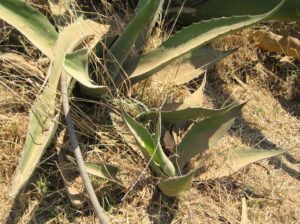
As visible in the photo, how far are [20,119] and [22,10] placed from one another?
47cm

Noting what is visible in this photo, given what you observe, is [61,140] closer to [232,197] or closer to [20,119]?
[20,119]

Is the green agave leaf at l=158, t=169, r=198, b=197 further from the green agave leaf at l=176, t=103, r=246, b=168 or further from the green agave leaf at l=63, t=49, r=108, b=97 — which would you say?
the green agave leaf at l=63, t=49, r=108, b=97

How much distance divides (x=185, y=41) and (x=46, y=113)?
0.64 m

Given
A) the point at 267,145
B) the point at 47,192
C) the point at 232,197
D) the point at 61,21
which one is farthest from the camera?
the point at 267,145

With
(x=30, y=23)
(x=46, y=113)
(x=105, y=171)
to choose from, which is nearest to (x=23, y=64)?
(x=30, y=23)

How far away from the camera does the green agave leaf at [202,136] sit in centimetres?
140

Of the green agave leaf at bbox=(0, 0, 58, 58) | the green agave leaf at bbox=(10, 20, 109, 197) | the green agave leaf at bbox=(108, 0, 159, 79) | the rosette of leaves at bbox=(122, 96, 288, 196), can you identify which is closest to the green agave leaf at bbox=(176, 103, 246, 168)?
the rosette of leaves at bbox=(122, 96, 288, 196)

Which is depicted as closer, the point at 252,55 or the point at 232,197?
the point at 232,197

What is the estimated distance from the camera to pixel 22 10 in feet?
4.67

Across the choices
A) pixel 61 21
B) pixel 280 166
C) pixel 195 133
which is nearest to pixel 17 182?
pixel 195 133

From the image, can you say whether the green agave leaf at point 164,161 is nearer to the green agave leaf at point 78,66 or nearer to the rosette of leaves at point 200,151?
the rosette of leaves at point 200,151

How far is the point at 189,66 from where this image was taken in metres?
1.65

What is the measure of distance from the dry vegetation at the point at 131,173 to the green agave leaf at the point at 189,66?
6cm

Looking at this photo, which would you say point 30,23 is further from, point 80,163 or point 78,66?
point 80,163
